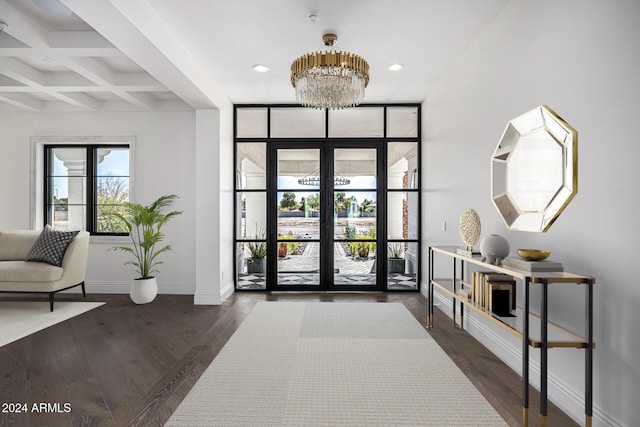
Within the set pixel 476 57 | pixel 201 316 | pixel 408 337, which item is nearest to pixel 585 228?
pixel 408 337

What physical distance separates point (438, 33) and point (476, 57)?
0.43m

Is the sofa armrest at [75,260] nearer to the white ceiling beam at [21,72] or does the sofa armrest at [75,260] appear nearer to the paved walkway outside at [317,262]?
the white ceiling beam at [21,72]

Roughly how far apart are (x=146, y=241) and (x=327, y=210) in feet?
8.01

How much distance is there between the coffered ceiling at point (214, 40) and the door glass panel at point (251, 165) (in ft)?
2.84

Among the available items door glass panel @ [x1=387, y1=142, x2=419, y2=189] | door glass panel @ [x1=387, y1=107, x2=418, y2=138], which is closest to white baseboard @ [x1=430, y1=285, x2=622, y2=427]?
door glass panel @ [x1=387, y1=142, x2=419, y2=189]

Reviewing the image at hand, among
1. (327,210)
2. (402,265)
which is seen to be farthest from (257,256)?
(402,265)

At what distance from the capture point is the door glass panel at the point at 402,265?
4941mm

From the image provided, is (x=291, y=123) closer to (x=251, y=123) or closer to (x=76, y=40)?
(x=251, y=123)

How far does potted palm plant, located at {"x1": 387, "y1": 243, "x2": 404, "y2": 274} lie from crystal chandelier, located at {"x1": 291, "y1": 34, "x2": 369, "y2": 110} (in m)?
2.47

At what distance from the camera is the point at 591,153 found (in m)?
Result: 1.79

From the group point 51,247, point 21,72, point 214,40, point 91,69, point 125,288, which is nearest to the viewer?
point 214,40

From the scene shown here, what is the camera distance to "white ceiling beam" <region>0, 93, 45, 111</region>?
→ 4445 mm

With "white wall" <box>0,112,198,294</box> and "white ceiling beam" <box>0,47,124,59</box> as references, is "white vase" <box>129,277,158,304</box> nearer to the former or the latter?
"white wall" <box>0,112,198,294</box>

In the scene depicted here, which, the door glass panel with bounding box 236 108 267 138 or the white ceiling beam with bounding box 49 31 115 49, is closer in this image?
the white ceiling beam with bounding box 49 31 115 49
